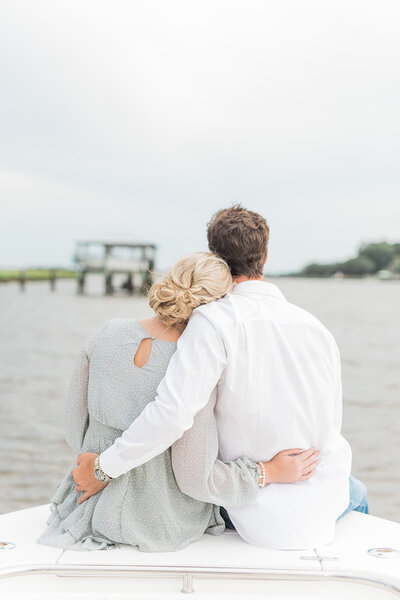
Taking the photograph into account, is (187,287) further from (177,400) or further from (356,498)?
(356,498)

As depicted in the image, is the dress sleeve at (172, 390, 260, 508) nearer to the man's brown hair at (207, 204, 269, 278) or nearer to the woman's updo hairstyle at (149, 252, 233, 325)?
the woman's updo hairstyle at (149, 252, 233, 325)

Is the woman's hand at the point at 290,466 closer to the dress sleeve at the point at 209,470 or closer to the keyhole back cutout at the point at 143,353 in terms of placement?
the dress sleeve at the point at 209,470

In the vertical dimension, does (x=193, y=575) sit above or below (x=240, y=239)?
below

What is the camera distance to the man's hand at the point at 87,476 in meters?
2.27

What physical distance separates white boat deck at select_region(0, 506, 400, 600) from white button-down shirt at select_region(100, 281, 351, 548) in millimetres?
141

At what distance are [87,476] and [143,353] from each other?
426 millimetres

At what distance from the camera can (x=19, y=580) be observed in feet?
6.61

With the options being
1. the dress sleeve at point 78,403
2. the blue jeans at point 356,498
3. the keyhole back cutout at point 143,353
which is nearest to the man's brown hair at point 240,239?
the keyhole back cutout at point 143,353

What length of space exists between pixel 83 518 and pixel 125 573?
14.3 inches

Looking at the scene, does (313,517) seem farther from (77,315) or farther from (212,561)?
(77,315)

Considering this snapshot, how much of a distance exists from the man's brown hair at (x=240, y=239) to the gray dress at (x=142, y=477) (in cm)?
37

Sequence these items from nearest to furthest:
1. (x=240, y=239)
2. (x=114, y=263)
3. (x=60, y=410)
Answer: (x=240, y=239)
(x=60, y=410)
(x=114, y=263)

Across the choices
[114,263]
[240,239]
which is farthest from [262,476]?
[114,263]

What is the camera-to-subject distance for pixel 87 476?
2.28m
